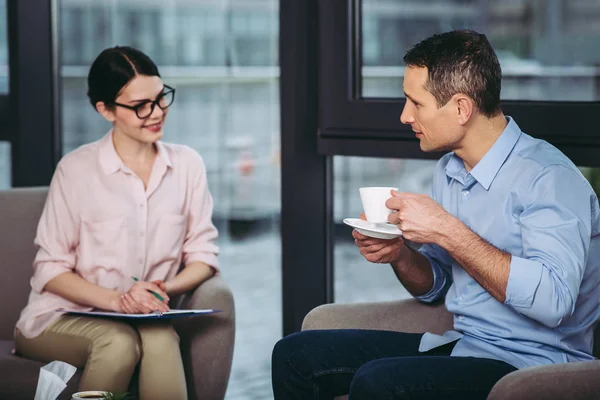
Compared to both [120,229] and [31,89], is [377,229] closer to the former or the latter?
[120,229]

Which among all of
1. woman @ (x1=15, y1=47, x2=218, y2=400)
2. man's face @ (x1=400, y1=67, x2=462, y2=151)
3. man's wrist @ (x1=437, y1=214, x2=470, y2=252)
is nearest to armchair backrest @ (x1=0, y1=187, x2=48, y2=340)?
woman @ (x1=15, y1=47, x2=218, y2=400)

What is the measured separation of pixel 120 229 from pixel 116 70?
0.48 metres

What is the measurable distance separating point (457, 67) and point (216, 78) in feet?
5.38

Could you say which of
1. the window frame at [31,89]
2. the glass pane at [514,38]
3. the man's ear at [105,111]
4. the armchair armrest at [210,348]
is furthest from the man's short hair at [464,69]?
the window frame at [31,89]

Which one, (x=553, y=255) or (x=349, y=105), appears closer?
(x=553, y=255)

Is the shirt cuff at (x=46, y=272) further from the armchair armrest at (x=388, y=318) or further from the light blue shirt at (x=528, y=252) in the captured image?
the light blue shirt at (x=528, y=252)

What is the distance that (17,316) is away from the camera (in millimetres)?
2939

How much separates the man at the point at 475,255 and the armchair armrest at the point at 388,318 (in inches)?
3.0

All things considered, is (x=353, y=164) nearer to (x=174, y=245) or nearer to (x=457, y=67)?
(x=174, y=245)

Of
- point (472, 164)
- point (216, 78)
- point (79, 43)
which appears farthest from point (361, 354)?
point (79, 43)

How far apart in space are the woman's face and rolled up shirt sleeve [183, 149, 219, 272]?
21cm

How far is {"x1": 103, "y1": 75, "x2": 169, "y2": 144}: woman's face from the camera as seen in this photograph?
8.90ft

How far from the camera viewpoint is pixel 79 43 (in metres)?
3.63

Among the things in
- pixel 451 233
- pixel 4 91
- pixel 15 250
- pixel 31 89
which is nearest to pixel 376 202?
pixel 451 233
